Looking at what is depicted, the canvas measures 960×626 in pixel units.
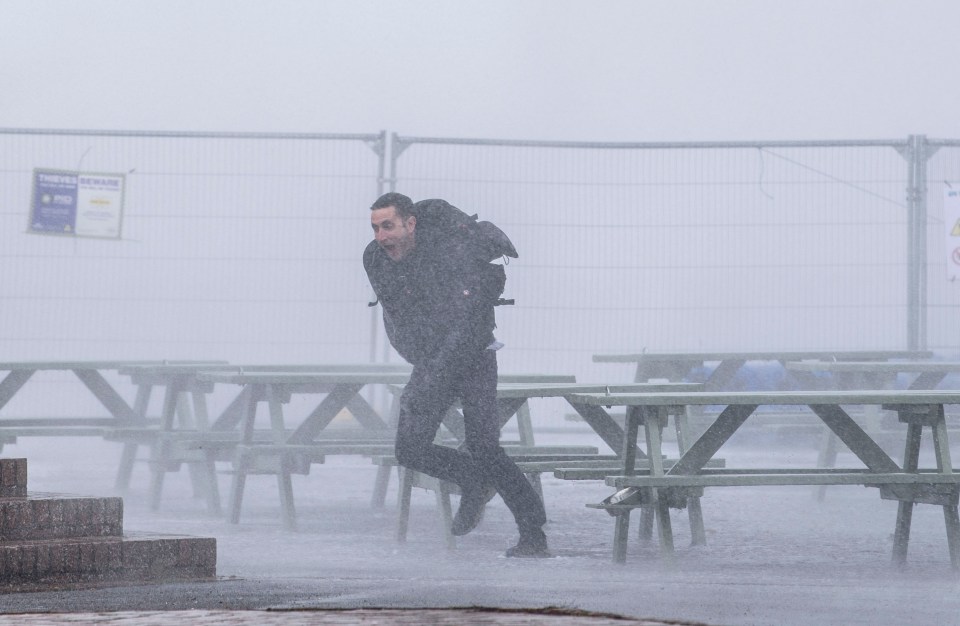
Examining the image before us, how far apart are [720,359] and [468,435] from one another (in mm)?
3517

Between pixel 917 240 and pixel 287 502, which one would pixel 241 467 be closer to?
pixel 287 502

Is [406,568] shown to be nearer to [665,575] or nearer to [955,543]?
[665,575]

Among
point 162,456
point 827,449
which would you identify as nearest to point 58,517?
point 162,456

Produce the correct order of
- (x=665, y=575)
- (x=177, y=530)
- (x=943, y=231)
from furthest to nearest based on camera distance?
(x=943, y=231) < (x=177, y=530) < (x=665, y=575)

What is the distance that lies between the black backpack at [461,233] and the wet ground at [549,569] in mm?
1252

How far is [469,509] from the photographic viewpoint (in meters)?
6.52

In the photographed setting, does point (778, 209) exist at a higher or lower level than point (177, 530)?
higher

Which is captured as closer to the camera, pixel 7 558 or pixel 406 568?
pixel 7 558

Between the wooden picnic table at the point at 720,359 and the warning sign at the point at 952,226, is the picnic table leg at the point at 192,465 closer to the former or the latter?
the wooden picnic table at the point at 720,359

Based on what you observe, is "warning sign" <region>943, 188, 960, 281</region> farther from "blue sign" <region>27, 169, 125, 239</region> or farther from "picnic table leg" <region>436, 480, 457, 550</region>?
"blue sign" <region>27, 169, 125, 239</region>

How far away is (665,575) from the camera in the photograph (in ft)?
19.1

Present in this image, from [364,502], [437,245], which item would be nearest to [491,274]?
[437,245]

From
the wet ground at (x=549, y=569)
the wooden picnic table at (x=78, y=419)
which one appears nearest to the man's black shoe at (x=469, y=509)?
the wet ground at (x=549, y=569)

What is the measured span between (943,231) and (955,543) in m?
6.04
